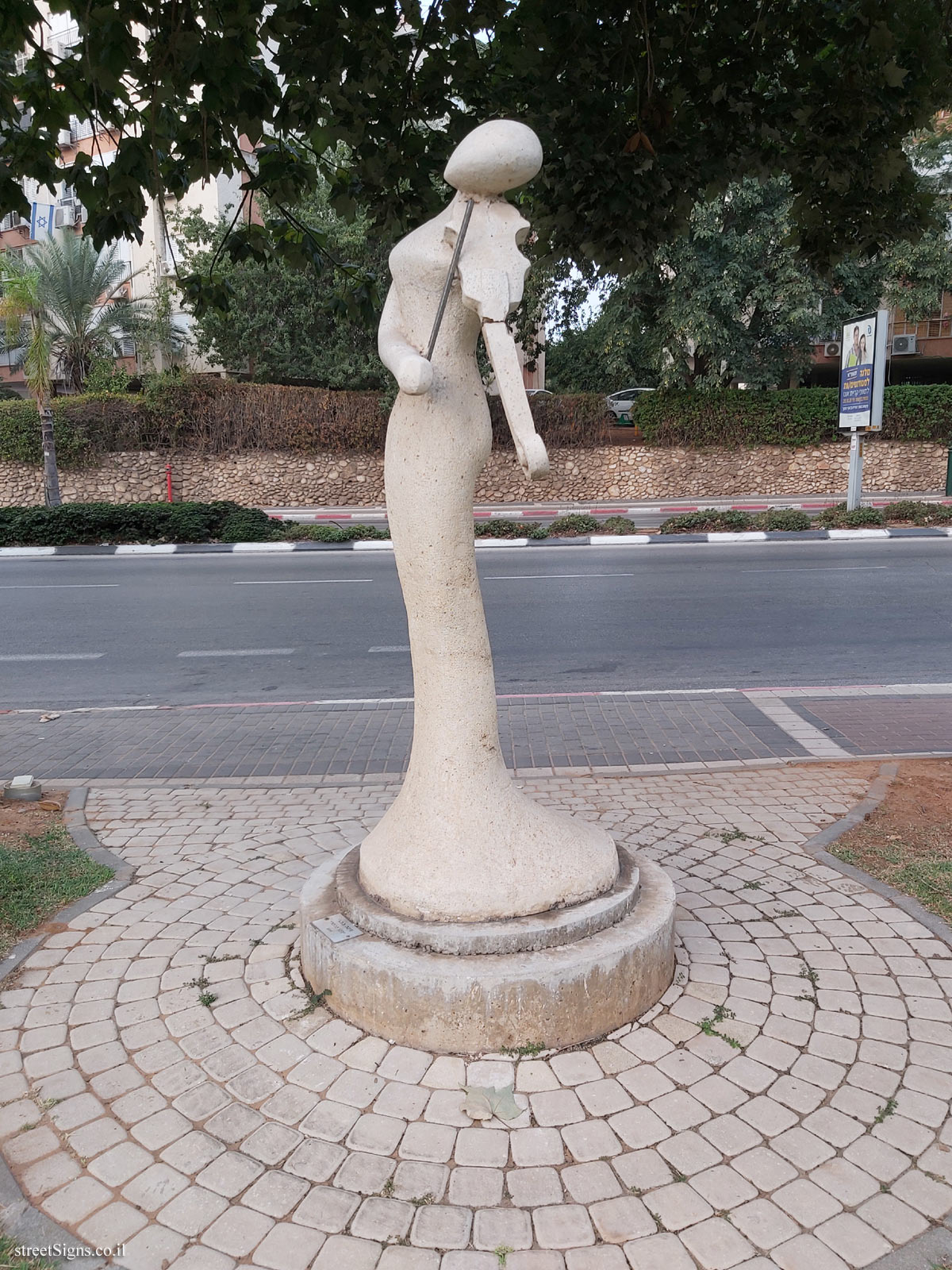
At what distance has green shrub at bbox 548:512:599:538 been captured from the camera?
17.2 meters

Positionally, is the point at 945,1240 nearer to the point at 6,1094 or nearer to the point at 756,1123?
the point at 756,1123

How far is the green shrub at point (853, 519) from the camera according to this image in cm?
1708

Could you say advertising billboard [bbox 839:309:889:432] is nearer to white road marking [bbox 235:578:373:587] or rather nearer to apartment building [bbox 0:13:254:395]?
white road marking [bbox 235:578:373:587]

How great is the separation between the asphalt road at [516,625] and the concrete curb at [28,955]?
2694mm

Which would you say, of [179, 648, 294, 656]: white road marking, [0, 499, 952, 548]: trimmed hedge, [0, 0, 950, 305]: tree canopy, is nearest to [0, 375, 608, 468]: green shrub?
[0, 499, 952, 548]: trimmed hedge

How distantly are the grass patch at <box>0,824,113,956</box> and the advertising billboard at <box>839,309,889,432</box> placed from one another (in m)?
15.8

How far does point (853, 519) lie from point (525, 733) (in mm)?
12929

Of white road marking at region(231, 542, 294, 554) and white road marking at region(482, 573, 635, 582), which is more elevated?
white road marking at region(231, 542, 294, 554)

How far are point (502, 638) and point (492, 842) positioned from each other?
629cm

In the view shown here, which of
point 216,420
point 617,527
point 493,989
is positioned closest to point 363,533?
point 617,527

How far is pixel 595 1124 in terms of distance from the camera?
8.39ft

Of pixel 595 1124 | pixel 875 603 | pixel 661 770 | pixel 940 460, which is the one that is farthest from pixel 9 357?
pixel 595 1124

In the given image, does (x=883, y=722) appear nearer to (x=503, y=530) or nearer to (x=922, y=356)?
(x=503, y=530)

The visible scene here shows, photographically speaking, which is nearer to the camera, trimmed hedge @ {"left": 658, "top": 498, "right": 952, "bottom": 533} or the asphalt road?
the asphalt road
